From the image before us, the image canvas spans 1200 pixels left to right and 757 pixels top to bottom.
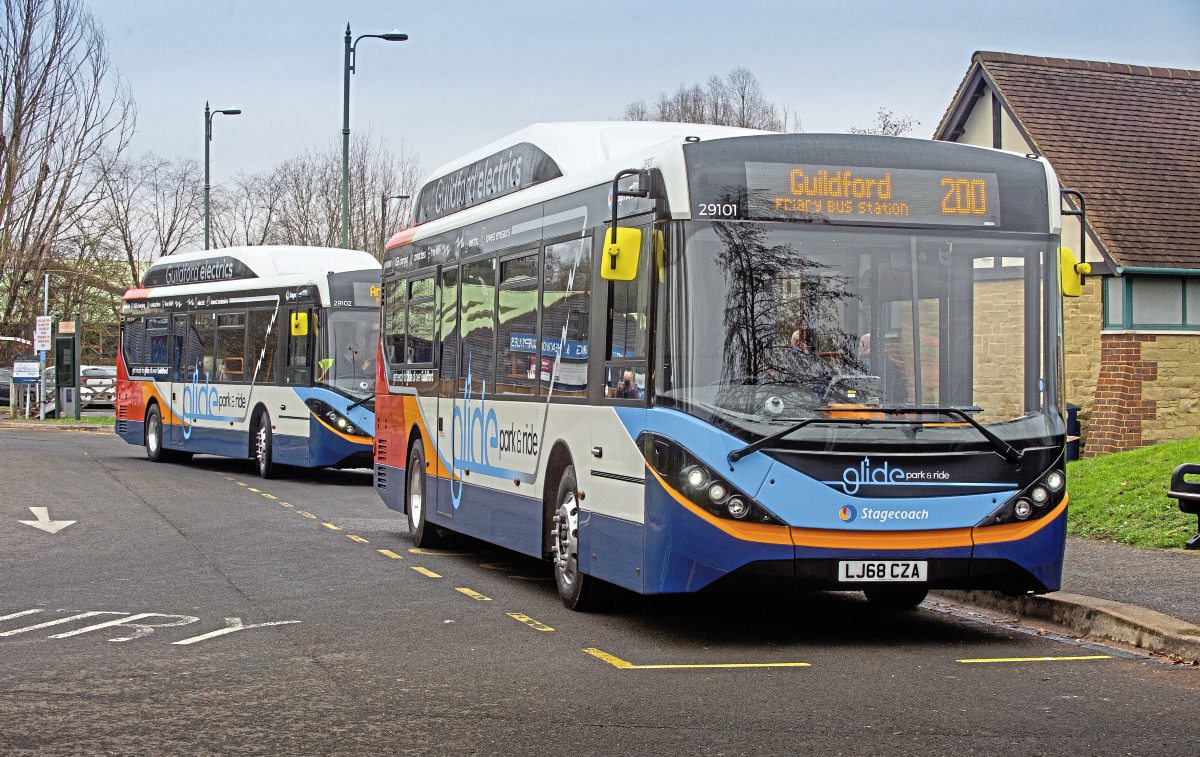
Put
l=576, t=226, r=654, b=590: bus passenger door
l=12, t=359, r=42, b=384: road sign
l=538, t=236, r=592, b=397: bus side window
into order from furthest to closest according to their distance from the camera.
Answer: l=12, t=359, r=42, b=384: road sign < l=538, t=236, r=592, b=397: bus side window < l=576, t=226, r=654, b=590: bus passenger door

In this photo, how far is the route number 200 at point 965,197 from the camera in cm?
1011

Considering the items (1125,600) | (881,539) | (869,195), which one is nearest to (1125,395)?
(1125,600)

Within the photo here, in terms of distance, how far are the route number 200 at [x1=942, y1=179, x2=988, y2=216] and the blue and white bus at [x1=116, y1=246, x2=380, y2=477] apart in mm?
14768

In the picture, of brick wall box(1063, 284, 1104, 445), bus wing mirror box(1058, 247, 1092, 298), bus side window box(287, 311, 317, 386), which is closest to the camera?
bus wing mirror box(1058, 247, 1092, 298)

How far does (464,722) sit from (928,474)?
342cm

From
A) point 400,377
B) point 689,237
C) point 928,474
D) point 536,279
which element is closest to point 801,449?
point 928,474

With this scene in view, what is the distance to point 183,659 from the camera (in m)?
9.12

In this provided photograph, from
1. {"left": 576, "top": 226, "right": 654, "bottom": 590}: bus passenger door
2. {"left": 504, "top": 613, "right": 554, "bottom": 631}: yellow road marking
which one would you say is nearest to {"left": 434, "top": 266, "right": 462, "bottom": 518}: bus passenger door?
{"left": 504, "top": 613, "right": 554, "bottom": 631}: yellow road marking

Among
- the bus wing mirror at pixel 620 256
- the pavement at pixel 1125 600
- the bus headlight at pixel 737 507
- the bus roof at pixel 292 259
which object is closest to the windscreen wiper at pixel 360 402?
the bus roof at pixel 292 259

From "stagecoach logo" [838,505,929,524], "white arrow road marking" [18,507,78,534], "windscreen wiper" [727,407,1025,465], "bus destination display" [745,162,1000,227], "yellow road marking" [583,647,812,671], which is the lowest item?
"white arrow road marking" [18,507,78,534]

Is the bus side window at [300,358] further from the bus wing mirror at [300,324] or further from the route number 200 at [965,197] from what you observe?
the route number 200 at [965,197]

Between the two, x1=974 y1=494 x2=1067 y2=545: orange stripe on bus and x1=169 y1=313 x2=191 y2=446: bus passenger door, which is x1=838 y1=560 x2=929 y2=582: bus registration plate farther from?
x1=169 y1=313 x2=191 y2=446: bus passenger door

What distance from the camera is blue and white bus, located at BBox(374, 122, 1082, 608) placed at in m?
9.55

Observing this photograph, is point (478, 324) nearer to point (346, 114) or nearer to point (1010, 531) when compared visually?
point (1010, 531)
